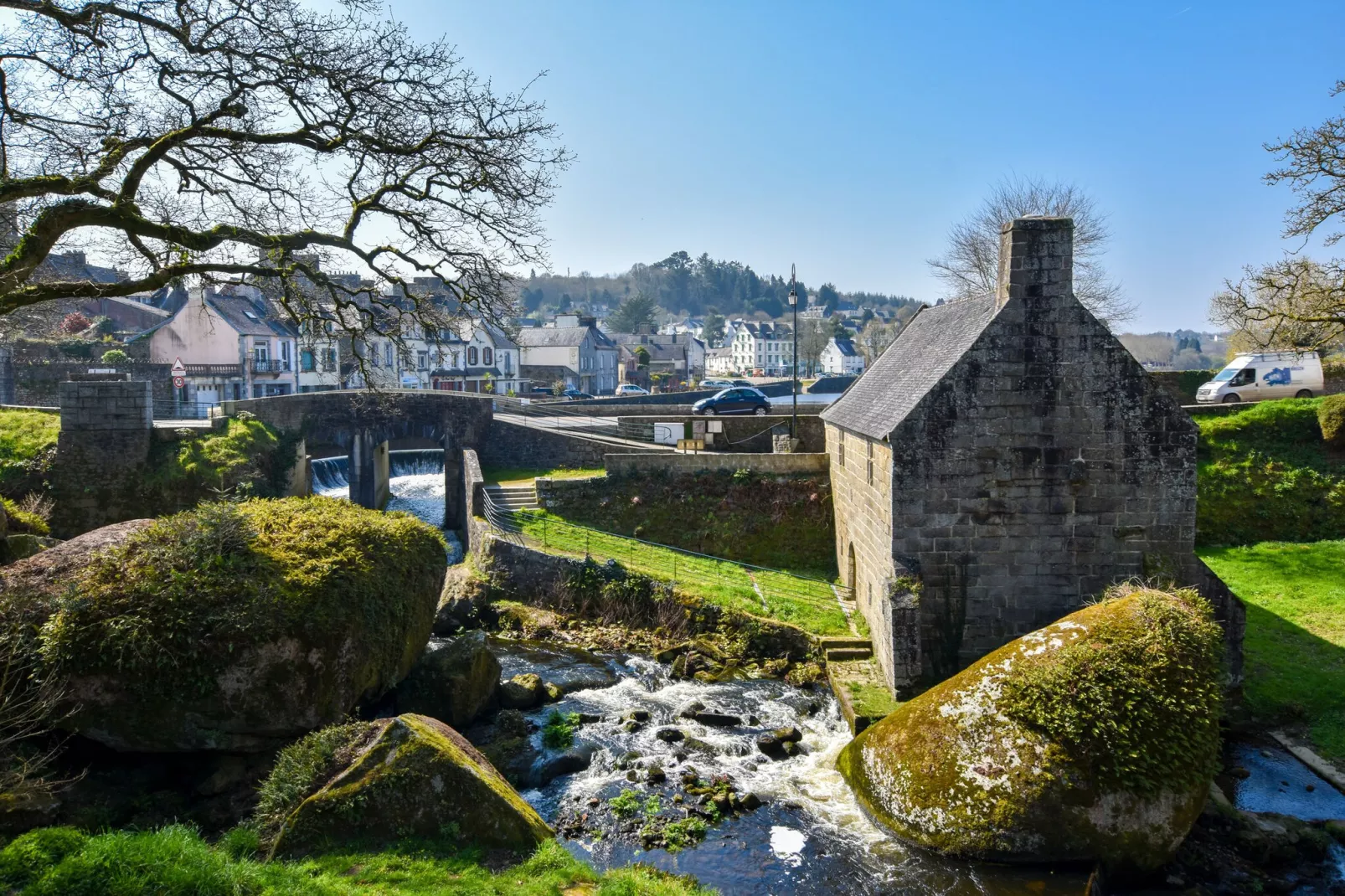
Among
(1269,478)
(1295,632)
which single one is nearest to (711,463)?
(1295,632)

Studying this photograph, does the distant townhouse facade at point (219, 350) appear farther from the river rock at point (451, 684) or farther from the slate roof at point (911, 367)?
the river rock at point (451, 684)

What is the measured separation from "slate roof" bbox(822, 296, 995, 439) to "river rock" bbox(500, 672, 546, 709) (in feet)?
24.3

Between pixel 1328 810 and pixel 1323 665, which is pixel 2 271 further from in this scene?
pixel 1323 665

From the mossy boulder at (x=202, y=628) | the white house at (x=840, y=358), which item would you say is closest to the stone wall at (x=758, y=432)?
the mossy boulder at (x=202, y=628)

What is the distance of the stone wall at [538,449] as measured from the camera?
2922 cm

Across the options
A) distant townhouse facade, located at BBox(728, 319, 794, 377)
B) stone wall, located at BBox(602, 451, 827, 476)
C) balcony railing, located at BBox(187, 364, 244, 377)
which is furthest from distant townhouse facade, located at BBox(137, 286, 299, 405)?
distant townhouse facade, located at BBox(728, 319, 794, 377)

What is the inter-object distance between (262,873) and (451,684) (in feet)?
19.3

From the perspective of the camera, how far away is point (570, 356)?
74312mm

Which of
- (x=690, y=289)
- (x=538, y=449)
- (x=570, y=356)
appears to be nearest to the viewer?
(x=538, y=449)

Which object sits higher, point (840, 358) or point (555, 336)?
point (555, 336)

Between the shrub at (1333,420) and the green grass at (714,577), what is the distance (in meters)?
14.9

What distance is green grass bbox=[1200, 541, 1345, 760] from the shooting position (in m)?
13.0

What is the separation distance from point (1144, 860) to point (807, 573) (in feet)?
38.1

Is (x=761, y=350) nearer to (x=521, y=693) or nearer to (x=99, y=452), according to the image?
(x=99, y=452)
